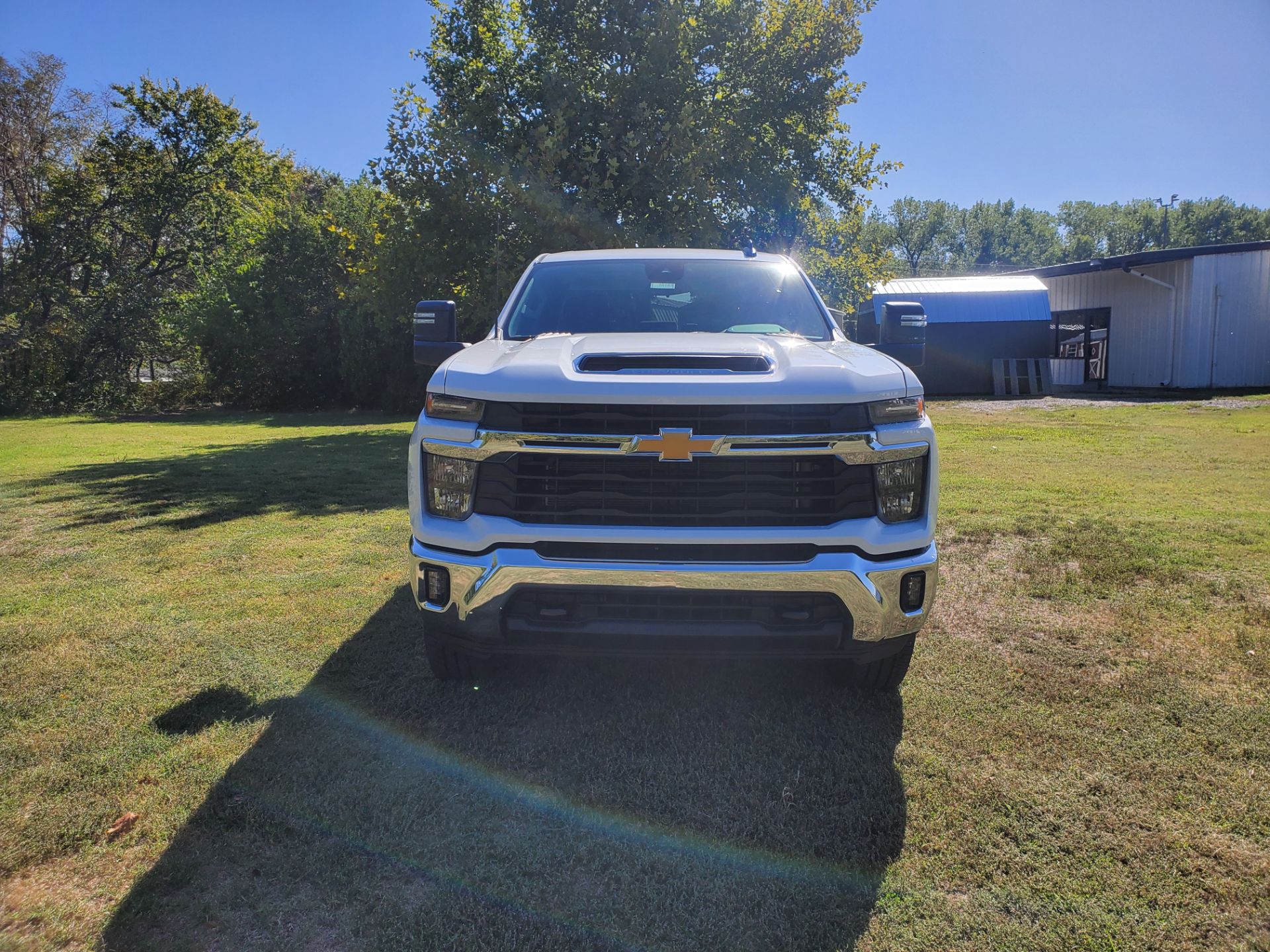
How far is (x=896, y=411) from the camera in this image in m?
2.84

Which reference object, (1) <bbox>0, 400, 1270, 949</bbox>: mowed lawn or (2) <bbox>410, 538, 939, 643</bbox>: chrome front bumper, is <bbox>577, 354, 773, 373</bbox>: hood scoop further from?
(1) <bbox>0, 400, 1270, 949</bbox>: mowed lawn

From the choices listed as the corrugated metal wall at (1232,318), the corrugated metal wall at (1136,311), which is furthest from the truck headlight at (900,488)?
the corrugated metal wall at (1136,311)

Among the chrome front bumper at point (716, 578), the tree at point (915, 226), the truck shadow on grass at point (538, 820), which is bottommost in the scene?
the truck shadow on grass at point (538, 820)

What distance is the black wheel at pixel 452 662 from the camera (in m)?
3.31

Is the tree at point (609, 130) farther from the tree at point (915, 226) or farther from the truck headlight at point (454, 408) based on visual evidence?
the tree at point (915, 226)

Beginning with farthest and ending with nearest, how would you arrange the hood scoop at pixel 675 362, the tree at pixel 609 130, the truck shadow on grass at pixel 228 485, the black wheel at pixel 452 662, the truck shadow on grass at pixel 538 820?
the tree at pixel 609 130, the truck shadow on grass at pixel 228 485, the black wheel at pixel 452 662, the hood scoop at pixel 675 362, the truck shadow on grass at pixel 538 820

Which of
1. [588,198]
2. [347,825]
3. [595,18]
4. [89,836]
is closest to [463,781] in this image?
[347,825]

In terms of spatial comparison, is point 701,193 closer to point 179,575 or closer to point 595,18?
point 595,18

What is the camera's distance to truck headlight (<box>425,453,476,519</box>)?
112 inches

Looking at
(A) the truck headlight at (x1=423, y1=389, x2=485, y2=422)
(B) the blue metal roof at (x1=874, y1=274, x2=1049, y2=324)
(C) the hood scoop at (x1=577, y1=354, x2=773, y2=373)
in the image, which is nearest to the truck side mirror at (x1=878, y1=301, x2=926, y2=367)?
(C) the hood scoop at (x1=577, y1=354, x2=773, y2=373)

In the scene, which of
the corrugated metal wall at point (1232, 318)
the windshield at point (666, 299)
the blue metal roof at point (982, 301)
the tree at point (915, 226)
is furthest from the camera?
the tree at point (915, 226)

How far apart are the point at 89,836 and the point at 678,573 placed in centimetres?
195

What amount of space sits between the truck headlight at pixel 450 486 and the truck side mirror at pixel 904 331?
227 cm

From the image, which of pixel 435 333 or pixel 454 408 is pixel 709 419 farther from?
pixel 435 333
